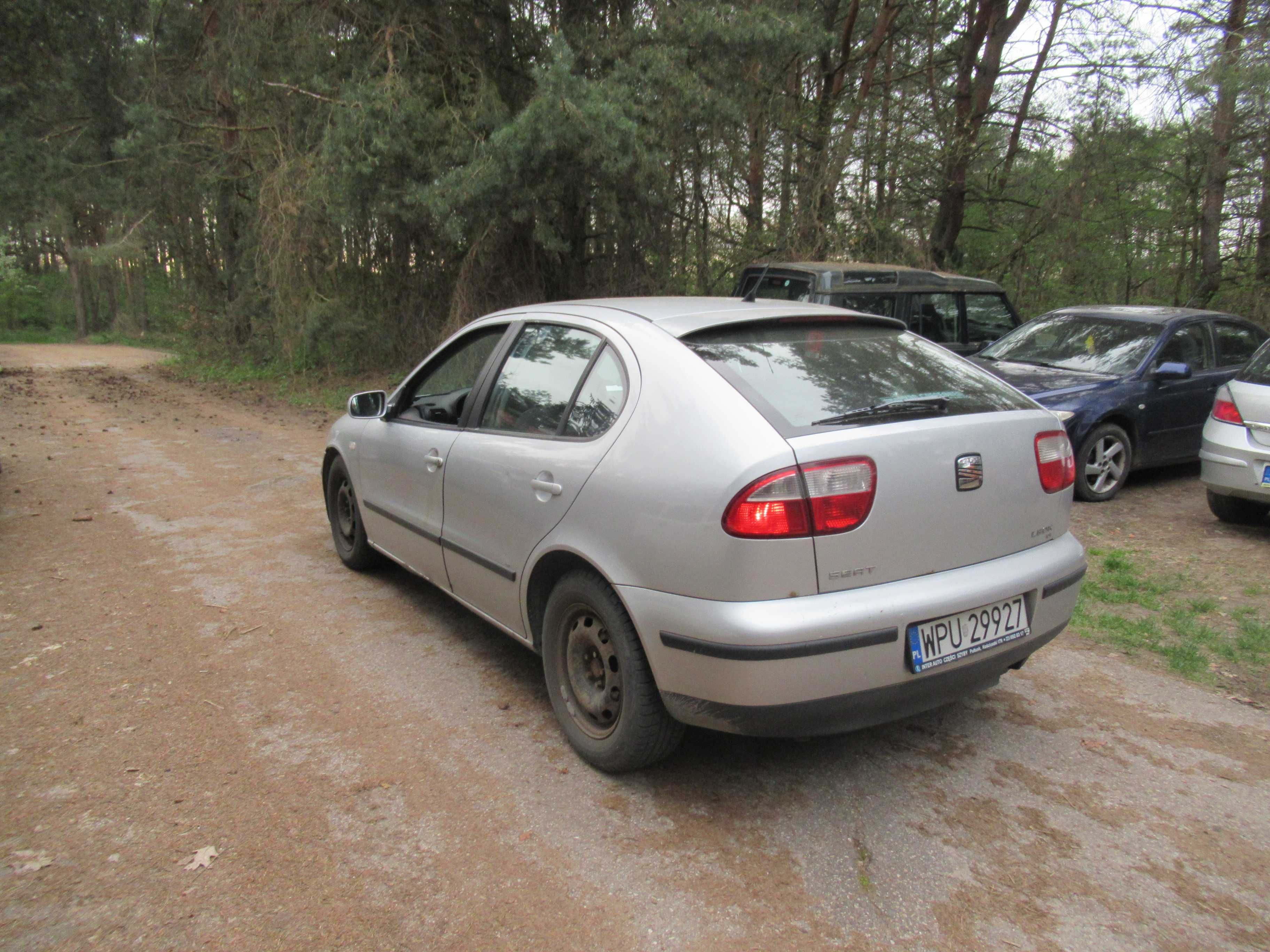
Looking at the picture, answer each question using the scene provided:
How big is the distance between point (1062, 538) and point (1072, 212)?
1498 cm

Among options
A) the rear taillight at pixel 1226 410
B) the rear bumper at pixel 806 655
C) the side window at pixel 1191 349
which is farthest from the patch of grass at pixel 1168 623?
the side window at pixel 1191 349

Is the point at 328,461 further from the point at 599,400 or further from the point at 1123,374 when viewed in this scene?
the point at 1123,374

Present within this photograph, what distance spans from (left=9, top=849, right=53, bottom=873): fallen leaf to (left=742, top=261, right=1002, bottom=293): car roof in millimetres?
7185

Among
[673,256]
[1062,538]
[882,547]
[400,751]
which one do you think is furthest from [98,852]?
[673,256]

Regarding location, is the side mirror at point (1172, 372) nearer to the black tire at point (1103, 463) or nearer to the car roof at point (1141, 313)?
the black tire at point (1103, 463)

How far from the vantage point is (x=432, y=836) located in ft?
9.45

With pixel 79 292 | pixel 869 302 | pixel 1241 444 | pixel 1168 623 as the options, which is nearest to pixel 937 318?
pixel 869 302

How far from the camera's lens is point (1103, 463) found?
24.8 feet

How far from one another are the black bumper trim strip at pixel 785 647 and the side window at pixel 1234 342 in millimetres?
7463

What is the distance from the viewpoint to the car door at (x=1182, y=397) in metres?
7.81

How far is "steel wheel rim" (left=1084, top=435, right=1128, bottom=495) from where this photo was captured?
295 inches

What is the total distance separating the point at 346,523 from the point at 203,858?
10.1 ft

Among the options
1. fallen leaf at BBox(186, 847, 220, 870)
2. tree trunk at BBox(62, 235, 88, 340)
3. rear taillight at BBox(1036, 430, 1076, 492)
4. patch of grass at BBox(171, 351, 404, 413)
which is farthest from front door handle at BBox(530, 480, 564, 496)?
tree trunk at BBox(62, 235, 88, 340)

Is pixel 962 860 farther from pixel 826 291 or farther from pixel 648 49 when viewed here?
pixel 648 49
